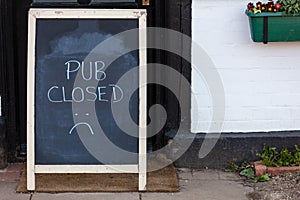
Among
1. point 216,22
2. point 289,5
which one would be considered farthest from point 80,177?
point 289,5

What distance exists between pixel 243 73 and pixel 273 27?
460 mm

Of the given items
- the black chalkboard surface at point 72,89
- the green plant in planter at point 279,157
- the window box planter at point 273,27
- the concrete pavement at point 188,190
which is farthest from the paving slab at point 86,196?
the window box planter at point 273,27

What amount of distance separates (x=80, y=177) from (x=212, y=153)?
1.06 metres

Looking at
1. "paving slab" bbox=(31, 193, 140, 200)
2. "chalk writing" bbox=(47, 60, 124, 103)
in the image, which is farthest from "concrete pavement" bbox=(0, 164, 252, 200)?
"chalk writing" bbox=(47, 60, 124, 103)

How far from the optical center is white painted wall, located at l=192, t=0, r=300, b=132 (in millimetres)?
5383

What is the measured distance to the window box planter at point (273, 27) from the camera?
17.0 feet

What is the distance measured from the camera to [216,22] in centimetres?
539

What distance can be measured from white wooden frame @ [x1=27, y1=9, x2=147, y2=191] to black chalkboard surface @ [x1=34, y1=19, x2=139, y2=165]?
0.12 feet

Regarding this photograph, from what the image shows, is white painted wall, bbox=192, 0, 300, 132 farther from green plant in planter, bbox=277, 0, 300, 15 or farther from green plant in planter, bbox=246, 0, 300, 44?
green plant in planter, bbox=277, 0, 300, 15

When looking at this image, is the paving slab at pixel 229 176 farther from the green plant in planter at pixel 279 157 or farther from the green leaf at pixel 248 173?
the green plant in planter at pixel 279 157

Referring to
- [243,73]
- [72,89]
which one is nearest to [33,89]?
[72,89]

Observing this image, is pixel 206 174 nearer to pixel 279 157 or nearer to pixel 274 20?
pixel 279 157

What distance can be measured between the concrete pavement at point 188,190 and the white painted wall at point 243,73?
1.22ft

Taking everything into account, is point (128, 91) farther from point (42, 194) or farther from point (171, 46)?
point (42, 194)
